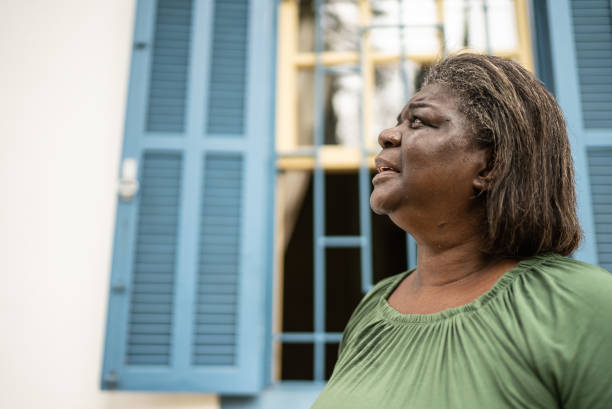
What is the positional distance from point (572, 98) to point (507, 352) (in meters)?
2.11

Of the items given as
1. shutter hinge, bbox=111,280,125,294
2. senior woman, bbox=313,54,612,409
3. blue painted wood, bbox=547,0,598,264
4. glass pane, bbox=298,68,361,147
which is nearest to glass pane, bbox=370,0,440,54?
glass pane, bbox=298,68,361,147

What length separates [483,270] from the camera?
3.00 ft

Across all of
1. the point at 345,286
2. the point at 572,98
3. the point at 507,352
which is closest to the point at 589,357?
the point at 507,352

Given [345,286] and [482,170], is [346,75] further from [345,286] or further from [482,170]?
[482,170]

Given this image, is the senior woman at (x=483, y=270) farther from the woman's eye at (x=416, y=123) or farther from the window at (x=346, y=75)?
the window at (x=346, y=75)

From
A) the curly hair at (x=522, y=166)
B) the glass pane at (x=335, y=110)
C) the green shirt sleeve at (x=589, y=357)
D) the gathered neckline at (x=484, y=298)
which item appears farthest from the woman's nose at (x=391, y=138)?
the glass pane at (x=335, y=110)

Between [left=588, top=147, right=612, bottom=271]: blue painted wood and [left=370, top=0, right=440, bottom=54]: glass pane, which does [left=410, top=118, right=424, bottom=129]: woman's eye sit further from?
[left=370, top=0, right=440, bottom=54]: glass pane

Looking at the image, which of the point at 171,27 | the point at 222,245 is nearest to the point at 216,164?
the point at 222,245

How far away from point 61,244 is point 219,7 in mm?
1363

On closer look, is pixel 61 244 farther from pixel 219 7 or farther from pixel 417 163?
pixel 417 163

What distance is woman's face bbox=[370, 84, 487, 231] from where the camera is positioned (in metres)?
0.93

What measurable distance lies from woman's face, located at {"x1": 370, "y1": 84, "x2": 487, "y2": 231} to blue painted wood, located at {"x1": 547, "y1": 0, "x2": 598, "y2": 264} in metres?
1.61

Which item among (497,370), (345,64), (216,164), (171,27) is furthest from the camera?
(345,64)

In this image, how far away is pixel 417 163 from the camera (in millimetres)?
943
